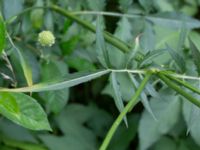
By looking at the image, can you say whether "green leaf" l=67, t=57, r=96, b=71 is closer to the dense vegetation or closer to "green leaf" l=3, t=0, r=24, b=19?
the dense vegetation

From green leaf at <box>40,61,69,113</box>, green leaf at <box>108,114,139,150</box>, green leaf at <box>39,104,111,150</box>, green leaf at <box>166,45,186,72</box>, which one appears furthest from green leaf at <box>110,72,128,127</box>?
green leaf at <box>108,114,139,150</box>

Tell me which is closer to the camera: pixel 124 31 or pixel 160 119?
pixel 124 31

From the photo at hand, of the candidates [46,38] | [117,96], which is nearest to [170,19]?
[46,38]

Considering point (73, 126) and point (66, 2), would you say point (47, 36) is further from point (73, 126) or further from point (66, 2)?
point (73, 126)

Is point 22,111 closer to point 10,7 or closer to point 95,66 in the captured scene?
point 10,7

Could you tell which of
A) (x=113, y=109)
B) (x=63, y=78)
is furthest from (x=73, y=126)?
(x=63, y=78)

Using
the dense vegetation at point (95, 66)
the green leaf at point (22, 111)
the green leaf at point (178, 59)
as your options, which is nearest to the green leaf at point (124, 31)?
the dense vegetation at point (95, 66)
